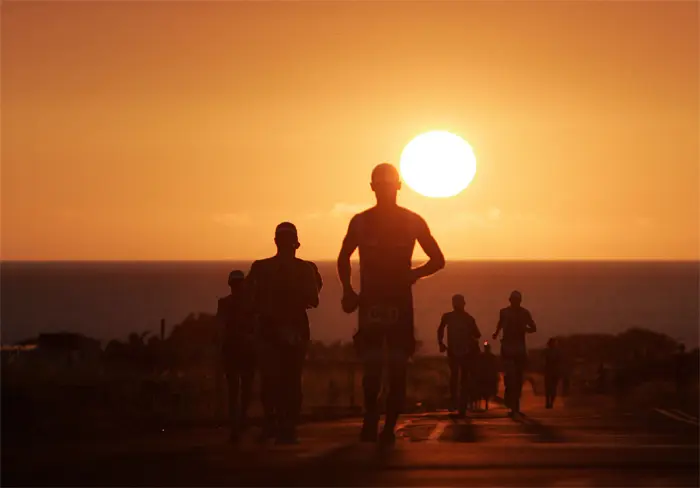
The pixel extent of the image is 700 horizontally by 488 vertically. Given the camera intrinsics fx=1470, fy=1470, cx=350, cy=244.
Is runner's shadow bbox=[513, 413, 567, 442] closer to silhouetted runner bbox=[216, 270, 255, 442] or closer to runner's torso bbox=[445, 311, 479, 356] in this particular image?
runner's torso bbox=[445, 311, 479, 356]

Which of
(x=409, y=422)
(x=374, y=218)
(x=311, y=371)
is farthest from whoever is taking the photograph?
(x=311, y=371)

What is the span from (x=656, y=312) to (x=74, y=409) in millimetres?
169047

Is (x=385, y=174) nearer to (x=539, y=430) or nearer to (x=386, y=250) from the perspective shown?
(x=386, y=250)

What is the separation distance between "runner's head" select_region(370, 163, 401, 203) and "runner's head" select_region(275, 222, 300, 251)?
1.42 meters

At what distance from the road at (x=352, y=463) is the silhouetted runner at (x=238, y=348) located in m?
1.76

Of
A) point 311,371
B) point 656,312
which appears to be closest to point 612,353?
point 311,371

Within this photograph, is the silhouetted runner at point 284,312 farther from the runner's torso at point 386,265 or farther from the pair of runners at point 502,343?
the pair of runners at point 502,343

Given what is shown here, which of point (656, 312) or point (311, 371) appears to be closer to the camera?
point (311, 371)

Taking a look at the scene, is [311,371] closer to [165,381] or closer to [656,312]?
[165,381]

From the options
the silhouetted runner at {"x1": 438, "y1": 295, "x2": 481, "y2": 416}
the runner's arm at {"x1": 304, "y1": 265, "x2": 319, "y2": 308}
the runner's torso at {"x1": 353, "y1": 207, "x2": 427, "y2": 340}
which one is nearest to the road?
the runner's torso at {"x1": 353, "y1": 207, "x2": 427, "y2": 340}

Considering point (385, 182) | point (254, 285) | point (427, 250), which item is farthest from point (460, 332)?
point (385, 182)

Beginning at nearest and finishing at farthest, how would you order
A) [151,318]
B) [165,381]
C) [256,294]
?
[256,294], [165,381], [151,318]

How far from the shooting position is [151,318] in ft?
524

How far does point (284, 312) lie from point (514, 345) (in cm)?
831
